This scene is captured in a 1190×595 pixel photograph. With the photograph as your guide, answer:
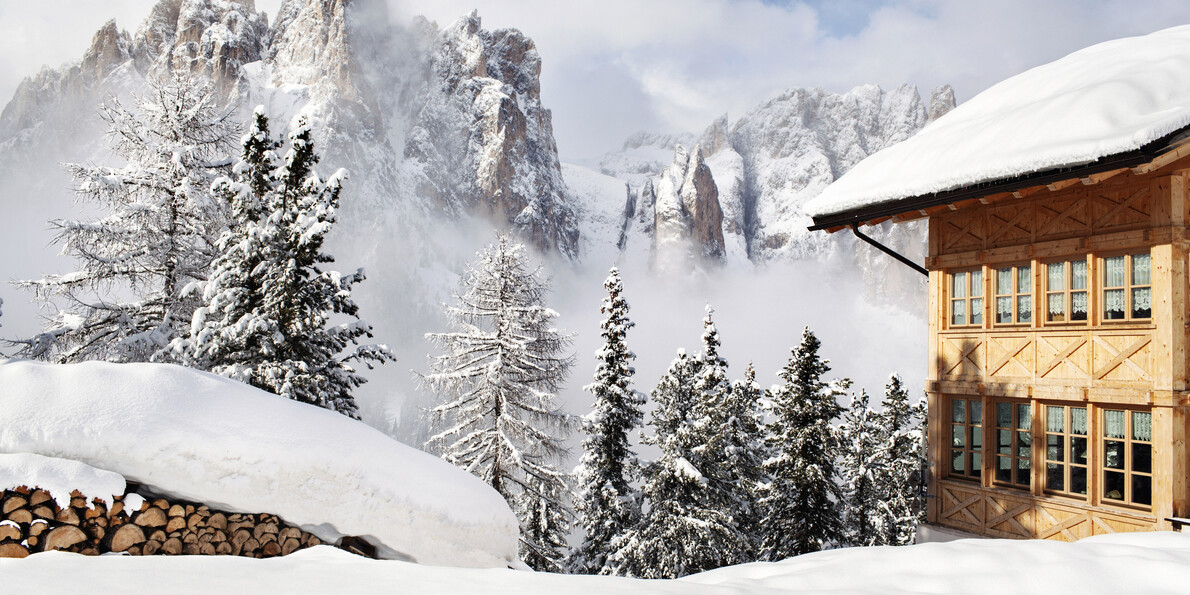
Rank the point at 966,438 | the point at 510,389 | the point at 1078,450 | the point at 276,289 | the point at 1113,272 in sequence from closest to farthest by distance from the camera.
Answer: the point at 1113,272 → the point at 1078,450 → the point at 966,438 → the point at 276,289 → the point at 510,389

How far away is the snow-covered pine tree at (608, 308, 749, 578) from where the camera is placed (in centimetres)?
2102

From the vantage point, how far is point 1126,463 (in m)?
10.3

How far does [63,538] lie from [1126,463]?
507 inches

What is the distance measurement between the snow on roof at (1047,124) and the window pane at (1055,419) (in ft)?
12.8

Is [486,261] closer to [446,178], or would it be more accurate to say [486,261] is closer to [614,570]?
[614,570]

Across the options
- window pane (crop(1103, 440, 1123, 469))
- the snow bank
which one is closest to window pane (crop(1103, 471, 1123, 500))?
window pane (crop(1103, 440, 1123, 469))

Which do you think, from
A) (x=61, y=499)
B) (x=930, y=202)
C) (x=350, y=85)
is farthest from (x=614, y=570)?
(x=350, y=85)

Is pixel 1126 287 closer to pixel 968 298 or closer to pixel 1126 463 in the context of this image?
pixel 968 298

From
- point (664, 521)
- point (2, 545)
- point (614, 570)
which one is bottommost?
point (614, 570)

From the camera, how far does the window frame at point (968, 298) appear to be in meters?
12.2

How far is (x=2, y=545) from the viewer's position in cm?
515

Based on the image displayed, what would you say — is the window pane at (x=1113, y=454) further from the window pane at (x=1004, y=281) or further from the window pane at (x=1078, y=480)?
the window pane at (x=1004, y=281)

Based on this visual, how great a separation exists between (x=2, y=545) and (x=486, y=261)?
16.7 m

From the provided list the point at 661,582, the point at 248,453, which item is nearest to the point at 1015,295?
the point at 661,582
